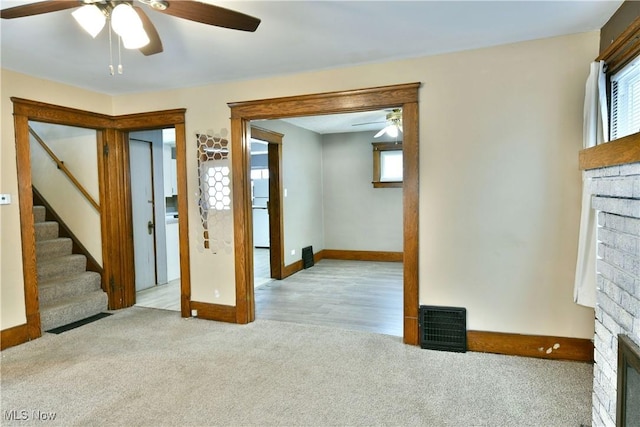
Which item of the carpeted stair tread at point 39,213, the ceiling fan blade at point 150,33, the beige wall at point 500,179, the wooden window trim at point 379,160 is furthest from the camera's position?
the wooden window trim at point 379,160

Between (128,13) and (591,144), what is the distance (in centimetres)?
283

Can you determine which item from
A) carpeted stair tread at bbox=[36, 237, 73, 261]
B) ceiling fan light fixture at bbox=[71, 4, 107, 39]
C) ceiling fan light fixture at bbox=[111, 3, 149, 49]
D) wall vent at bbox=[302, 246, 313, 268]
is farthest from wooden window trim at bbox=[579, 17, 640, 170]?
carpeted stair tread at bbox=[36, 237, 73, 261]

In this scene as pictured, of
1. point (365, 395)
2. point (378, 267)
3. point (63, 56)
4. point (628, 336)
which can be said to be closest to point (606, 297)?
point (628, 336)

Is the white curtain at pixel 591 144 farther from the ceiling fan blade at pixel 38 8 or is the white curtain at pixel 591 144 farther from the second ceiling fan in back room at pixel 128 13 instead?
the ceiling fan blade at pixel 38 8

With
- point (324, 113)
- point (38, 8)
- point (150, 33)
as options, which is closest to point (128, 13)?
point (150, 33)

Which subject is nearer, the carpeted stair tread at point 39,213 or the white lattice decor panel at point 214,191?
the white lattice decor panel at point 214,191

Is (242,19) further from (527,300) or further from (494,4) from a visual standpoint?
(527,300)

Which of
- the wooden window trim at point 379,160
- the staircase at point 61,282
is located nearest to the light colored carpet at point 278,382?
the staircase at point 61,282

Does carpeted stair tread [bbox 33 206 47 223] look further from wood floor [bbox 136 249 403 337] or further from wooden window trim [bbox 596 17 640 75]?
wooden window trim [bbox 596 17 640 75]

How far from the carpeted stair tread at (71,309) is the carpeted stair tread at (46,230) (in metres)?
0.89

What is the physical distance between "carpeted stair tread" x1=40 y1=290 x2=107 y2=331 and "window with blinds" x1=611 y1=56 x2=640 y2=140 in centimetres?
496

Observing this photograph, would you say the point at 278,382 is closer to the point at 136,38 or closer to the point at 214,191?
the point at 214,191

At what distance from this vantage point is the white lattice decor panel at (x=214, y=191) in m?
3.76

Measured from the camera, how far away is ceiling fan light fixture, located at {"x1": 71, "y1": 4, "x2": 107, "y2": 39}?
5.60 feet
